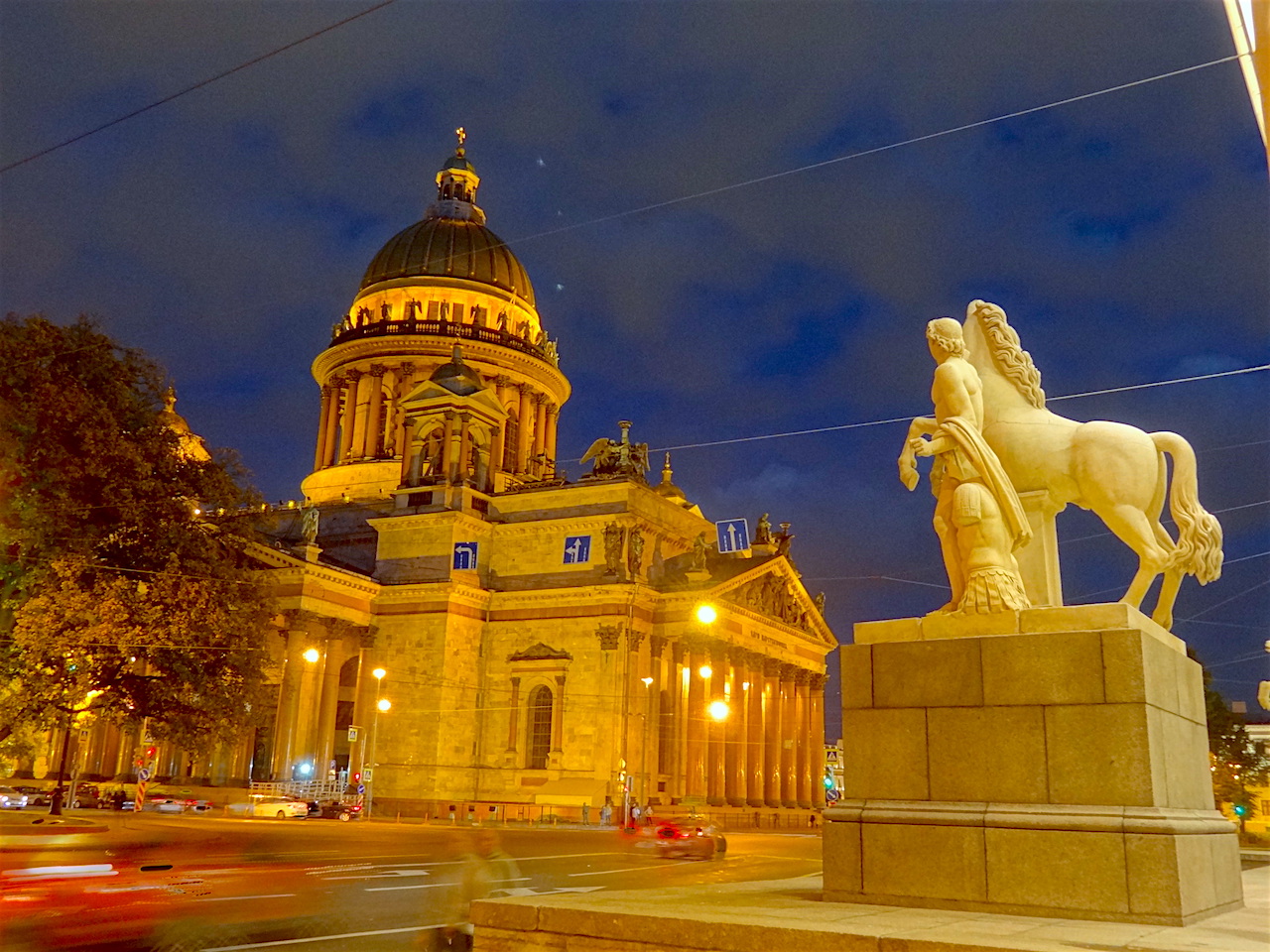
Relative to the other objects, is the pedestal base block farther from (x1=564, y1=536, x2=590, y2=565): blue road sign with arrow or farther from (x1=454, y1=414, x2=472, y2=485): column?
(x1=454, y1=414, x2=472, y2=485): column

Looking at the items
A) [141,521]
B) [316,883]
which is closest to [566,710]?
[141,521]

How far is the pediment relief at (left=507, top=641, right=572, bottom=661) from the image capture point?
5447 centimetres

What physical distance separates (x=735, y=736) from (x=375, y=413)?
3301 cm

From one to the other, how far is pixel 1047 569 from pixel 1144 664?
2.11m

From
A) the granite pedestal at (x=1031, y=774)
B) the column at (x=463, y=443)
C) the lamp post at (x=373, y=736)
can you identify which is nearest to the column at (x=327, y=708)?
the lamp post at (x=373, y=736)

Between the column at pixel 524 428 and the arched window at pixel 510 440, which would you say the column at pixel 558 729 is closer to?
the arched window at pixel 510 440

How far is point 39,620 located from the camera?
2625cm

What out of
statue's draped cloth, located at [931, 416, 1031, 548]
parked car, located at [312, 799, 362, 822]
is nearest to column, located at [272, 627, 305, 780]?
parked car, located at [312, 799, 362, 822]

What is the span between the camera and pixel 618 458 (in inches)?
2328

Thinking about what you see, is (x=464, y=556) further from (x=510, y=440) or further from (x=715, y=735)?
(x=510, y=440)

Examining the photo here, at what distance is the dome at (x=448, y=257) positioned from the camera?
3091 inches

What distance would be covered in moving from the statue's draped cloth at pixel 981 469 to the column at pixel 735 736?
51.1 metres

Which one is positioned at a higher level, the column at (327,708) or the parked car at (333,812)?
the column at (327,708)

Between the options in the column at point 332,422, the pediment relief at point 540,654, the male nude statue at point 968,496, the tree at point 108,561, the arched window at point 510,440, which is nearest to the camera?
the male nude statue at point 968,496
